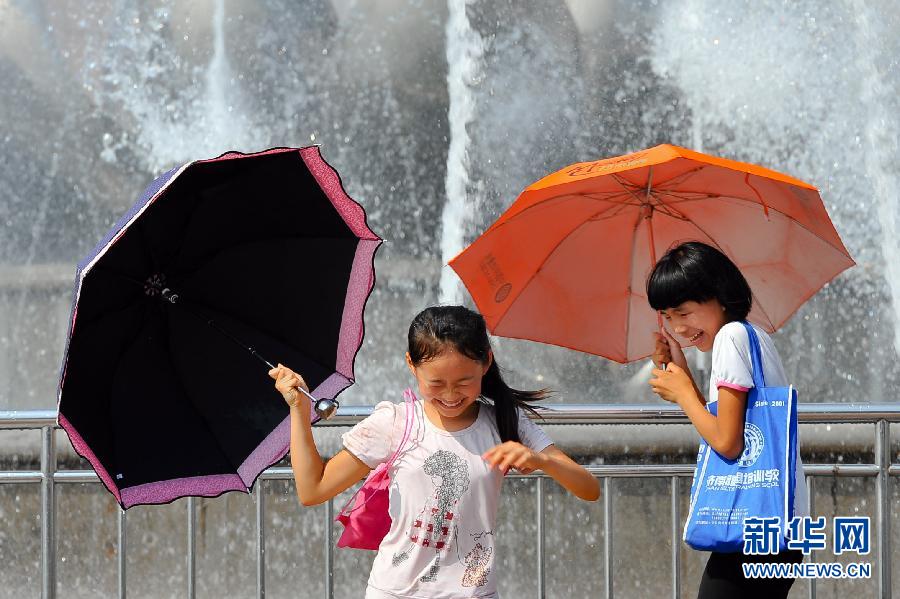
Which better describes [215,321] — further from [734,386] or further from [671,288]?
[734,386]

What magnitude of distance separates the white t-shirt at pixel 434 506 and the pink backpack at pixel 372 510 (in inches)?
0.6

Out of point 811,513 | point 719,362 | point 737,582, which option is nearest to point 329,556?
point 737,582

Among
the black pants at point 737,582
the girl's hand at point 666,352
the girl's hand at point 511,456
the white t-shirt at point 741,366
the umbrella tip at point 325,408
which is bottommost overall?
the black pants at point 737,582

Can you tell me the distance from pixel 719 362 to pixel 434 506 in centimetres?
70

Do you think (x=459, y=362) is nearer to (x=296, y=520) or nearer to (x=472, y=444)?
(x=472, y=444)

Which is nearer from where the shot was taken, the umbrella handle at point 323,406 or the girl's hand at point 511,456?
the girl's hand at point 511,456

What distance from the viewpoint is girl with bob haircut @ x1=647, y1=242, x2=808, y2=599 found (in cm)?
250

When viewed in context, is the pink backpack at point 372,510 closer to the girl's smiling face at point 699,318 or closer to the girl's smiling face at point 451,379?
the girl's smiling face at point 451,379

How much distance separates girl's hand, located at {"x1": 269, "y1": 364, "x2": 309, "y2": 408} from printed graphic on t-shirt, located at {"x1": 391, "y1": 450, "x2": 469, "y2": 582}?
310 millimetres

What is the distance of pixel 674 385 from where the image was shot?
2.67m

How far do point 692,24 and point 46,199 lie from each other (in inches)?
204

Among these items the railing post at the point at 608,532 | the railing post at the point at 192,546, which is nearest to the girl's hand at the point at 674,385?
the railing post at the point at 608,532

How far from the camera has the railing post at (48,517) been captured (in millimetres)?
3727

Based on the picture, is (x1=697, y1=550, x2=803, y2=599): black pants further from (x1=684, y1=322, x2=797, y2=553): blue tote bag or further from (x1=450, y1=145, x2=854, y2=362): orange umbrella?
(x1=450, y1=145, x2=854, y2=362): orange umbrella
